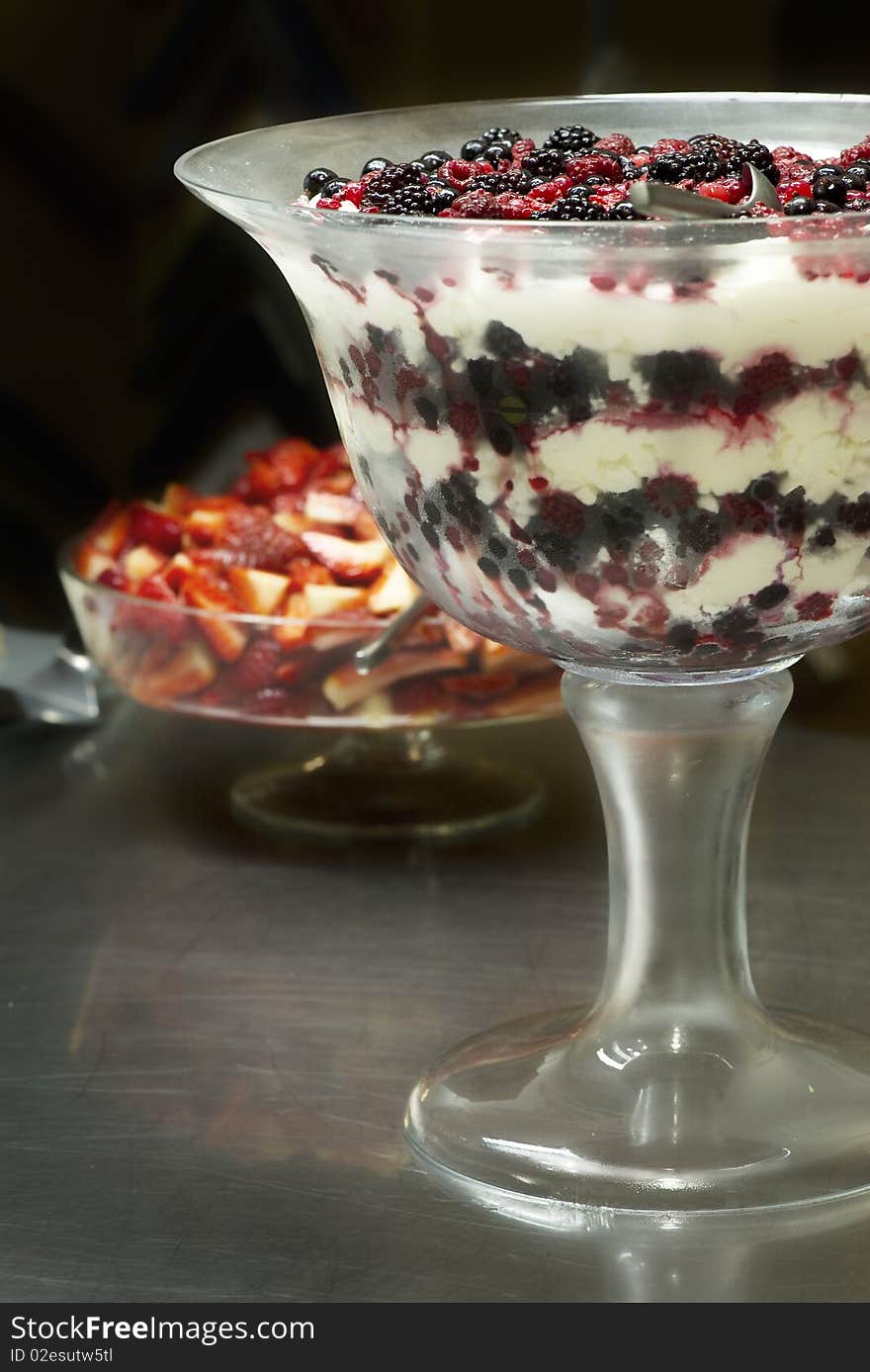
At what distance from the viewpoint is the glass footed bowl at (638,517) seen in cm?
71

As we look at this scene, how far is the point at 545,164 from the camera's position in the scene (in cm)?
81

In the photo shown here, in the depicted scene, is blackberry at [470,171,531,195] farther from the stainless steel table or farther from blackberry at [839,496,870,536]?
the stainless steel table

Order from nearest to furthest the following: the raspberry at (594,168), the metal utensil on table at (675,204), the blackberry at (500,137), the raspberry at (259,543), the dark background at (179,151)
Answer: the metal utensil on table at (675,204)
the raspberry at (594,168)
the blackberry at (500,137)
the raspberry at (259,543)
the dark background at (179,151)

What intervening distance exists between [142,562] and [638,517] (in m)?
0.72

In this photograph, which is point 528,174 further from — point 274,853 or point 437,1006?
point 274,853

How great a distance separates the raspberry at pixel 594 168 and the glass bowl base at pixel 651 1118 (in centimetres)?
40

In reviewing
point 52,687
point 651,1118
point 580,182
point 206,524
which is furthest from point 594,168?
point 52,687

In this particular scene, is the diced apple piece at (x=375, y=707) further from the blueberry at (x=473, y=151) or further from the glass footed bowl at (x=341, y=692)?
the blueberry at (x=473, y=151)

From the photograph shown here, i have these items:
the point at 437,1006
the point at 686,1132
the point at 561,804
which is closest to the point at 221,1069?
the point at 437,1006

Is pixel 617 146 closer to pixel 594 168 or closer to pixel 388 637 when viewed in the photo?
pixel 594 168

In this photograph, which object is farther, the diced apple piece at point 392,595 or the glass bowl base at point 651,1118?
the diced apple piece at point 392,595

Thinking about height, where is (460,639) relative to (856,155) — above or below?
below

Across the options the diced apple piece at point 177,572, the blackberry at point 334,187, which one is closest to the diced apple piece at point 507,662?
the diced apple piece at point 177,572

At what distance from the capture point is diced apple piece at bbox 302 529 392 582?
1308 millimetres
